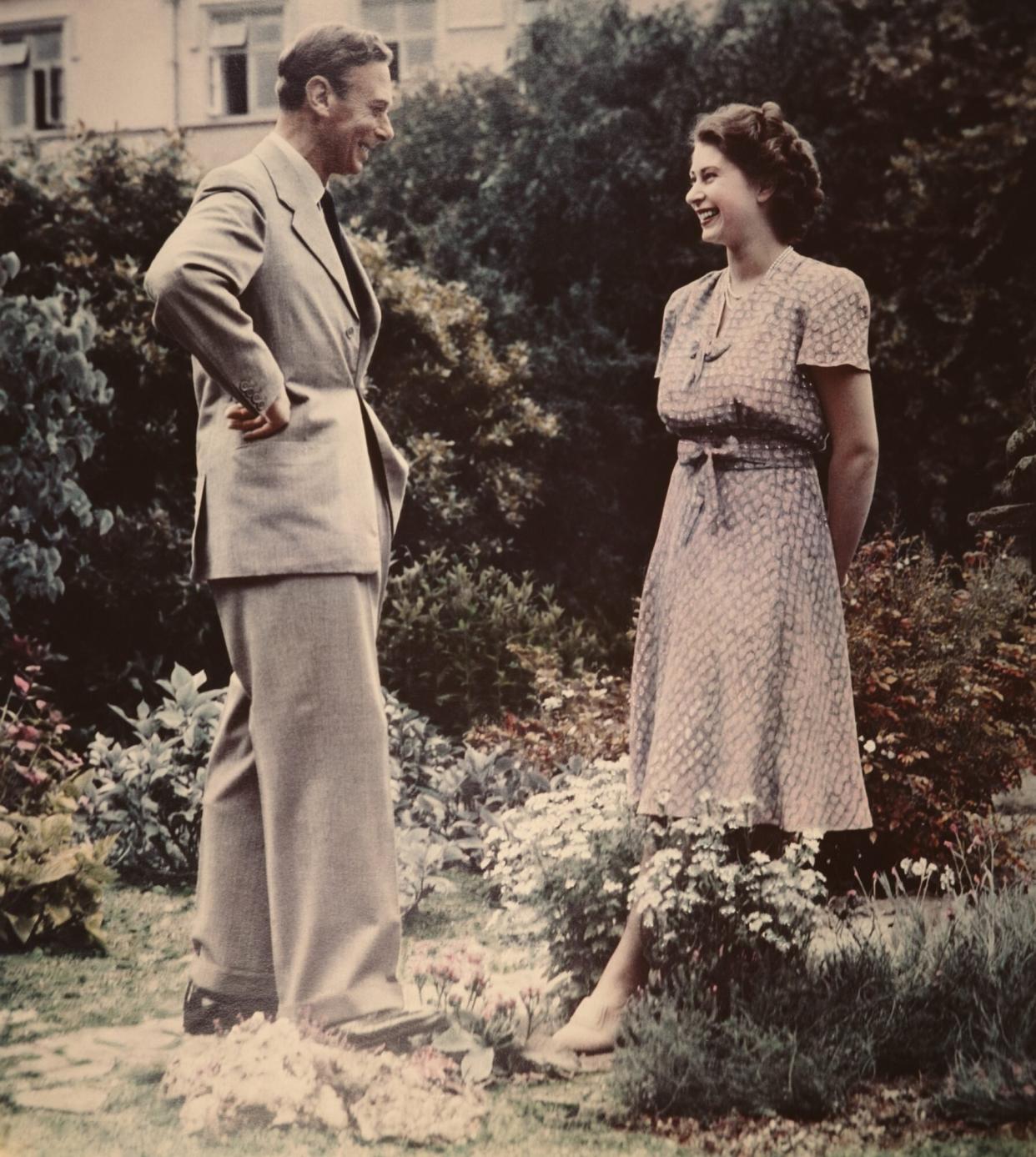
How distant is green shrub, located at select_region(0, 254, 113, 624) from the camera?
5.09 metres

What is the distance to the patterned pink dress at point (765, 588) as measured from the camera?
3.20 meters

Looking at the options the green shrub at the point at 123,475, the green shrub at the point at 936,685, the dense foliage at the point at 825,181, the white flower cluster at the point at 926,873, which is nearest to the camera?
the white flower cluster at the point at 926,873

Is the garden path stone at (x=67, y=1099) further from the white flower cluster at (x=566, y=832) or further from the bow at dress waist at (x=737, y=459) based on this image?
the bow at dress waist at (x=737, y=459)

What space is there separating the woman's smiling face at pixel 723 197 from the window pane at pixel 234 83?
1232 millimetres

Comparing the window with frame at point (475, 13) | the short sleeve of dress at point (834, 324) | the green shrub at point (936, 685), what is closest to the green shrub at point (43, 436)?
the window with frame at point (475, 13)

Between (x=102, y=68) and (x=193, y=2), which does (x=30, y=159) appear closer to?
(x=102, y=68)

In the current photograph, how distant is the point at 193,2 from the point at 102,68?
0.32 meters

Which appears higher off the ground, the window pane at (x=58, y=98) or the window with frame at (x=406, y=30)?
the window with frame at (x=406, y=30)

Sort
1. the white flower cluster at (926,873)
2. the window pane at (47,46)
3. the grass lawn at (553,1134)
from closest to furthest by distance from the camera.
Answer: the grass lawn at (553,1134)
the white flower cluster at (926,873)
the window pane at (47,46)

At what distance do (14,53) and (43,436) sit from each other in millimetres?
1593

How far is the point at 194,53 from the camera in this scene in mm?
3861

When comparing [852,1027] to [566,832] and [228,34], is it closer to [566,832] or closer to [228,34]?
[566,832]

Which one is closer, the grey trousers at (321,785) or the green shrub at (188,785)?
the grey trousers at (321,785)

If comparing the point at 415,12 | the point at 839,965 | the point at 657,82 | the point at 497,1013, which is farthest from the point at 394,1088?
the point at 657,82
